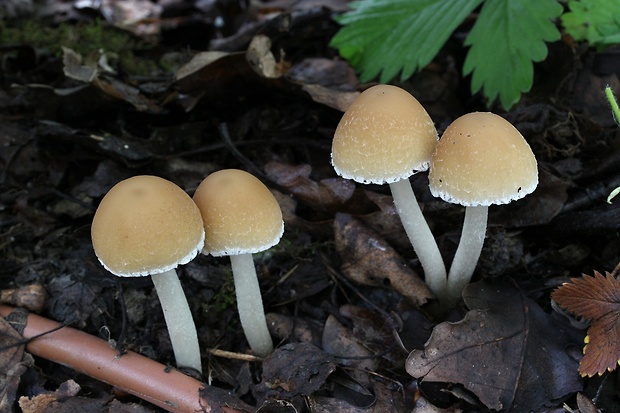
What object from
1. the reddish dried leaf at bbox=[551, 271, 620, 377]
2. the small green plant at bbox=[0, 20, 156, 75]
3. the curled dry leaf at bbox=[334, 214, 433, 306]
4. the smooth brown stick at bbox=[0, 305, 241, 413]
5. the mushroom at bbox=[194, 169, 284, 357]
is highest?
the mushroom at bbox=[194, 169, 284, 357]

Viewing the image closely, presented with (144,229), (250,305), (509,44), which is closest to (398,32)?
(509,44)

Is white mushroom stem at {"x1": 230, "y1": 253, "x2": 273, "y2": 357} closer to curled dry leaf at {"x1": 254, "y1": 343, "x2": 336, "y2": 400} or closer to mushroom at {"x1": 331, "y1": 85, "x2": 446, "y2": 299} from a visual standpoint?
curled dry leaf at {"x1": 254, "y1": 343, "x2": 336, "y2": 400}

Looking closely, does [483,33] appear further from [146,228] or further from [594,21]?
[146,228]

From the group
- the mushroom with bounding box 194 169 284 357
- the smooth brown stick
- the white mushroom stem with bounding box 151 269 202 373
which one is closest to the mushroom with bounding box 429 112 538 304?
the mushroom with bounding box 194 169 284 357

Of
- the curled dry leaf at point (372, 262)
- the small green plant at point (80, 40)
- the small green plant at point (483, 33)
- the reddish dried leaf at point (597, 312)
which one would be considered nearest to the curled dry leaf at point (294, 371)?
the curled dry leaf at point (372, 262)

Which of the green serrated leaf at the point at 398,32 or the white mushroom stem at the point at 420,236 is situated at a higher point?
the green serrated leaf at the point at 398,32

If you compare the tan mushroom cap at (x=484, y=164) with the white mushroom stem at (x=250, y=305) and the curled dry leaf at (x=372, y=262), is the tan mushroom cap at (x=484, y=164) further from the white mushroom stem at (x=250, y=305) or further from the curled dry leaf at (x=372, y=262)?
the white mushroom stem at (x=250, y=305)
